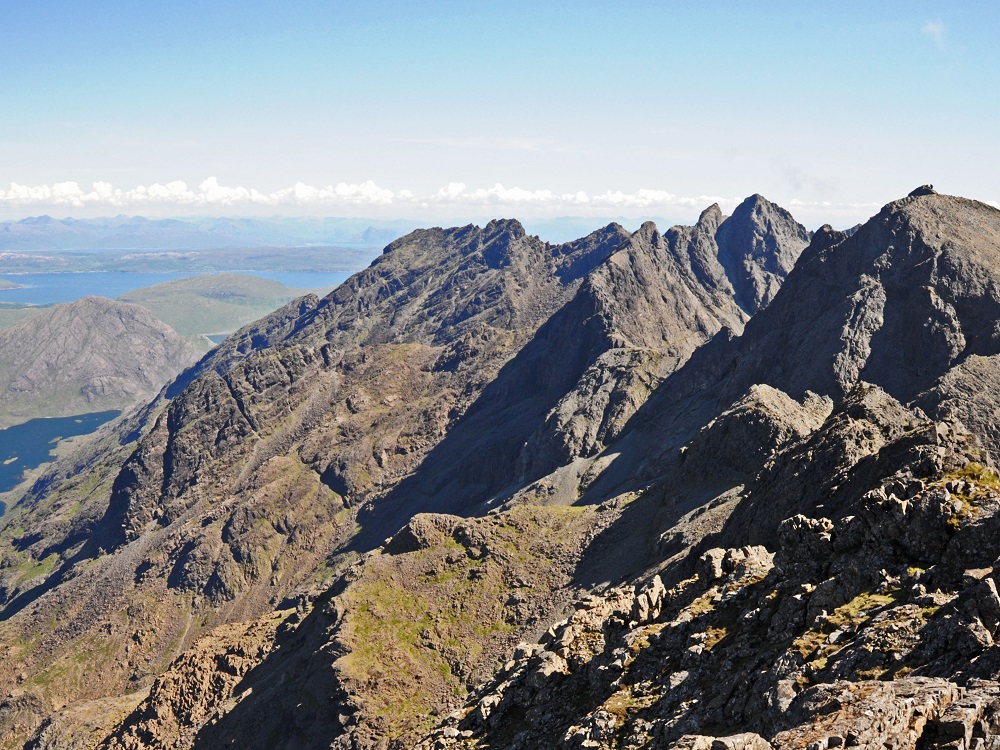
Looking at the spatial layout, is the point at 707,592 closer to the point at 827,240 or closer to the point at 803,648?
the point at 803,648

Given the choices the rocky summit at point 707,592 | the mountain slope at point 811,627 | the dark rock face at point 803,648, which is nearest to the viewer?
the dark rock face at point 803,648

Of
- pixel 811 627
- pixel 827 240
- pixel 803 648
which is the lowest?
pixel 803 648

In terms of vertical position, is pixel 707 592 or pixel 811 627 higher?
pixel 811 627

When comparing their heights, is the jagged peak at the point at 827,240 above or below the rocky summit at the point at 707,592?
above

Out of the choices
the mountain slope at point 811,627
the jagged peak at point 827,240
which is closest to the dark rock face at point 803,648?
the mountain slope at point 811,627

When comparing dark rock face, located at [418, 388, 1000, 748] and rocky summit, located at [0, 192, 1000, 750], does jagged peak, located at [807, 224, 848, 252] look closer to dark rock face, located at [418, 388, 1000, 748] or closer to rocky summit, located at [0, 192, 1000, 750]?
rocky summit, located at [0, 192, 1000, 750]

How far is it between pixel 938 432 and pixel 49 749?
142 metres

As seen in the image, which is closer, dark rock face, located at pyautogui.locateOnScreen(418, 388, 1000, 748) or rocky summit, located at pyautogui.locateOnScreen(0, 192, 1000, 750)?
dark rock face, located at pyautogui.locateOnScreen(418, 388, 1000, 748)

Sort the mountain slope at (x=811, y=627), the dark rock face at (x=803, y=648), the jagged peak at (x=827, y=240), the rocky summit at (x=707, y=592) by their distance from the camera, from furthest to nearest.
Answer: the jagged peak at (x=827, y=240) → the rocky summit at (x=707, y=592) → the mountain slope at (x=811, y=627) → the dark rock face at (x=803, y=648)

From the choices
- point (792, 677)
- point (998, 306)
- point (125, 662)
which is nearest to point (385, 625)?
point (792, 677)

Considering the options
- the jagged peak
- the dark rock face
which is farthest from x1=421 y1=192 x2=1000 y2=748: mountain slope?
the jagged peak

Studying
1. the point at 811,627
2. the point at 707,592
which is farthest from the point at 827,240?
the point at 811,627

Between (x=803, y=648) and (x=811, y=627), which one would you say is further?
(x=811, y=627)

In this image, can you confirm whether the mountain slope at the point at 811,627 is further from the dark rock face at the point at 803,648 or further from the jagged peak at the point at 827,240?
the jagged peak at the point at 827,240
